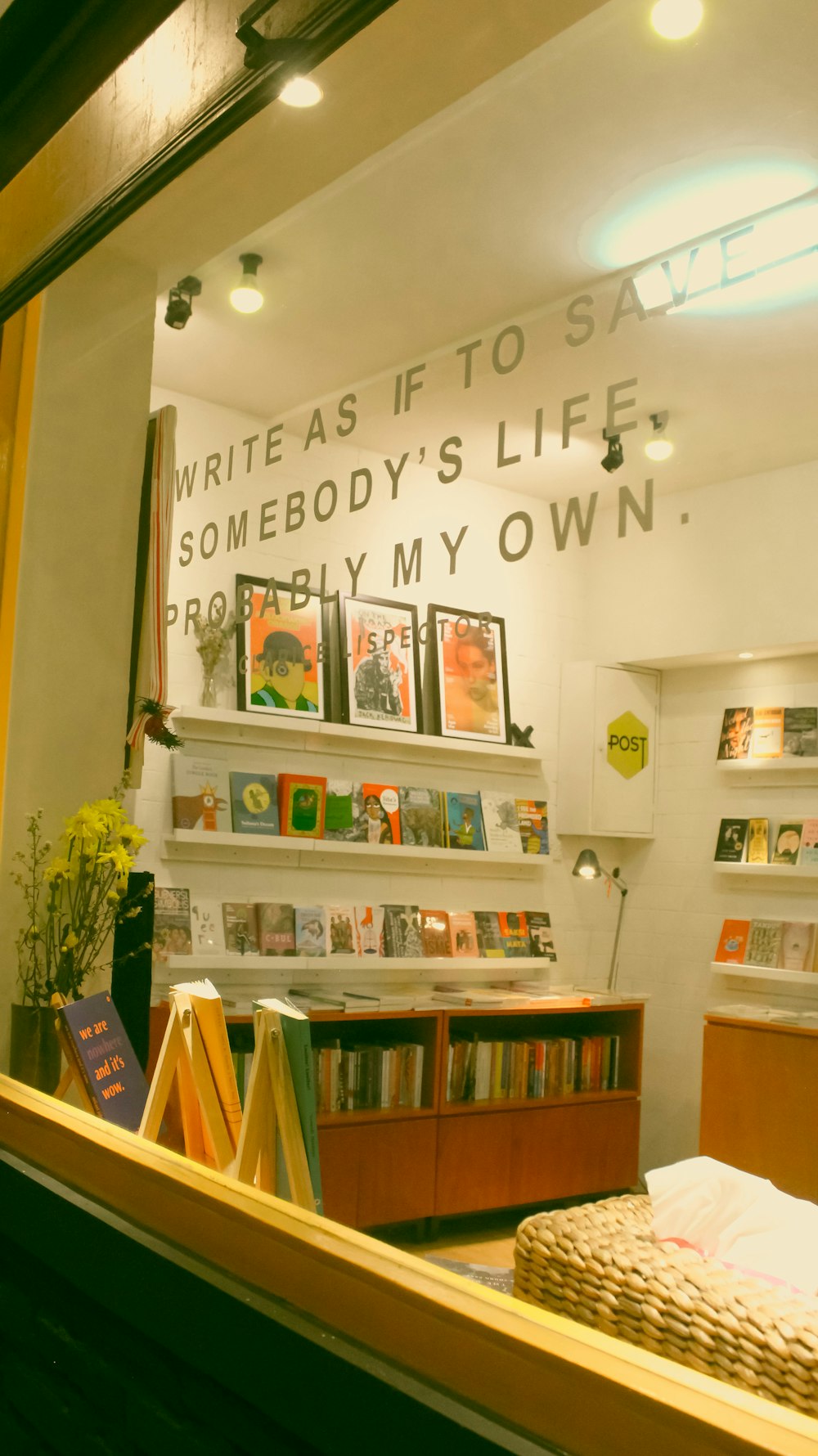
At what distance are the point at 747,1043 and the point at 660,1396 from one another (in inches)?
168

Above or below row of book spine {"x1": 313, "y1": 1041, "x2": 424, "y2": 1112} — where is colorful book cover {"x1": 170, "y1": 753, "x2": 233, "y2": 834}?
above

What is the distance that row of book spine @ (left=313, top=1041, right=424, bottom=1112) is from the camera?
4578 mm

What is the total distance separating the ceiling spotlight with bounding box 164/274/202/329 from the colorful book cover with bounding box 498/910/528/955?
3.33 m

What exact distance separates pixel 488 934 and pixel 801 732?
1.75 meters

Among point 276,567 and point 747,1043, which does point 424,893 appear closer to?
point 747,1043

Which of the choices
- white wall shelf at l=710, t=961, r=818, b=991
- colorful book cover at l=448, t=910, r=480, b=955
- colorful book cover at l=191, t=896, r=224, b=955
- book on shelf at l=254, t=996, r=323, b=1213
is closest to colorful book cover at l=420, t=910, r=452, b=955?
colorful book cover at l=448, t=910, r=480, b=955

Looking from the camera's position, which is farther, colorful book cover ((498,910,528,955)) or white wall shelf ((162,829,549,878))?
colorful book cover ((498,910,528,955))

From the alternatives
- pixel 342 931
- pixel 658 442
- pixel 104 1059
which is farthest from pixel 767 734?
pixel 104 1059

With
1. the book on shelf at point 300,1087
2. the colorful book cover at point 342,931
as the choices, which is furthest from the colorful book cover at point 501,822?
the book on shelf at point 300,1087

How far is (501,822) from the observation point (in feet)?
18.6

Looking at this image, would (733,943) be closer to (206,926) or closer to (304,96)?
(206,926)

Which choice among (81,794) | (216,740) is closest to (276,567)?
(81,794)

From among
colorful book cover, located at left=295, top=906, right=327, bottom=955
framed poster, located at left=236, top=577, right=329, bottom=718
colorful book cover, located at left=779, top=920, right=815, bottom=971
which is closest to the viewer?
framed poster, located at left=236, top=577, right=329, bottom=718

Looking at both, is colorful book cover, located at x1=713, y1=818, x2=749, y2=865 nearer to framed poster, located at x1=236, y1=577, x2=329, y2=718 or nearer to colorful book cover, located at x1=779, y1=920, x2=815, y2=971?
colorful book cover, located at x1=779, y1=920, x2=815, y2=971
